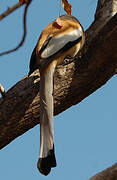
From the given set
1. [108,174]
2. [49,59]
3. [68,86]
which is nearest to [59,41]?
[49,59]

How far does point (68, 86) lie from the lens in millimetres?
3318

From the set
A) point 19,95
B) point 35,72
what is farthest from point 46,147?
point 35,72

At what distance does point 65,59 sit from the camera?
3639mm

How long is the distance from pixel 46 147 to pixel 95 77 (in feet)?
2.02

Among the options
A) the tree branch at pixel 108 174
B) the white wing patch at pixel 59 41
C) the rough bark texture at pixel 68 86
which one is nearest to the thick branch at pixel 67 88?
the rough bark texture at pixel 68 86

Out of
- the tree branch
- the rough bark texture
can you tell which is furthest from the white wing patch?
the tree branch

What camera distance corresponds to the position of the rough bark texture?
10.6 ft

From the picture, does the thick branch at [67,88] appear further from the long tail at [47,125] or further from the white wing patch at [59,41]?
the white wing patch at [59,41]

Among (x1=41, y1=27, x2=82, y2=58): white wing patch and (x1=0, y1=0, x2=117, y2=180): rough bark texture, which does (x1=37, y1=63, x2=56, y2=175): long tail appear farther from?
(x1=41, y1=27, x2=82, y2=58): white wing patch

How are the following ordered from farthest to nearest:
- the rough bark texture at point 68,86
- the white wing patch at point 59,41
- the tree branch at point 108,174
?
the white wing patch at point 59,41, the rough bark texture at point 68,86, the tree branch at point 108,174

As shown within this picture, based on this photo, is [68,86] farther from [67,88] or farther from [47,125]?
[47,125]

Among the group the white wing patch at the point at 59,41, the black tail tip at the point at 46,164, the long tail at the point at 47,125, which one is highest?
the white wing patch at the point at 59,41

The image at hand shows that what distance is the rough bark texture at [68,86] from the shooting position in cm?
322

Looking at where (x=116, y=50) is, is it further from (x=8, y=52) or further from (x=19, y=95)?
(x=8, y=52)
